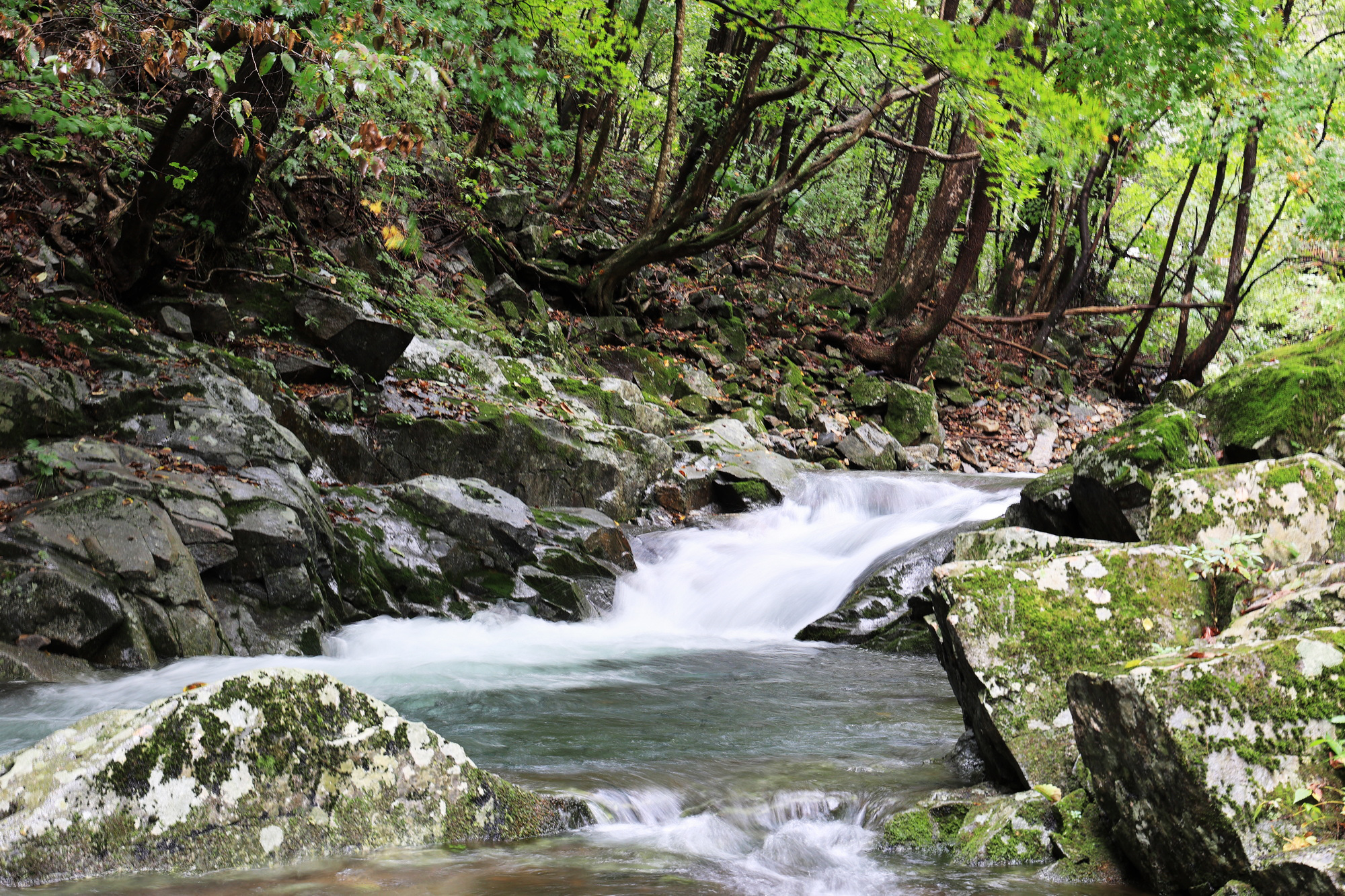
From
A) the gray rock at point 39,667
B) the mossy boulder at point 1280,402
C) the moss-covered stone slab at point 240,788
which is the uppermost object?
the mossy boulder at point 1280,402

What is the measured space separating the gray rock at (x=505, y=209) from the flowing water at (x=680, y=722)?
7.25 m

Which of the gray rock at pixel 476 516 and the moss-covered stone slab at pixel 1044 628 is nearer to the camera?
the moss-covered stone slab at pixel 1044 628

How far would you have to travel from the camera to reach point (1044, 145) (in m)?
9.87

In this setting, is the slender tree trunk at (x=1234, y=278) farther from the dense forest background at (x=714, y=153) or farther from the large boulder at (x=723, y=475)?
the large boulder at (x=723, y=475)

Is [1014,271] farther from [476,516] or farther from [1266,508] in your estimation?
[1266,508]

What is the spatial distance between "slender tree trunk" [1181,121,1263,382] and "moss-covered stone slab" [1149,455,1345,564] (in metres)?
11.7

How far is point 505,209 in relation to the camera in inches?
600

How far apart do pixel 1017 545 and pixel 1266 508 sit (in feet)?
4.34

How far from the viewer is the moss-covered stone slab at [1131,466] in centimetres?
684

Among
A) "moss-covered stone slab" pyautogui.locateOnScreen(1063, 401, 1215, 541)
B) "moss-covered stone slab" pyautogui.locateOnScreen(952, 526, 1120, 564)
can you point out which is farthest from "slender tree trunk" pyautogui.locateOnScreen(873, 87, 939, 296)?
"moss-covered stone slab" pyautogui.locateOnScreen(952, 526, 1120, 564)

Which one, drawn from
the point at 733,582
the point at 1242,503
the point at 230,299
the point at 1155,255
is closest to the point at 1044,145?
the point at 733,582

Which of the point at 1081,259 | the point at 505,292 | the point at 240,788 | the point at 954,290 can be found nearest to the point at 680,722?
the point at 240,788

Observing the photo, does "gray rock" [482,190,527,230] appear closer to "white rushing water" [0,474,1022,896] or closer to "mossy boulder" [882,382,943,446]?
"white rushing water" [0,474,1022,896]

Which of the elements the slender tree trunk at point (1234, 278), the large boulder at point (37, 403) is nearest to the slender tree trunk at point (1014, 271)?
the slender tree trunk at point (1234, 278)
